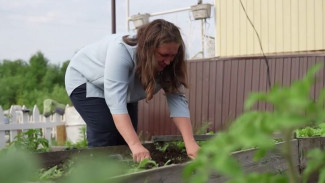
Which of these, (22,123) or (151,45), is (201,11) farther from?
(151,45)

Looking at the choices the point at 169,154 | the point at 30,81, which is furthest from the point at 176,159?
the point at 30,81

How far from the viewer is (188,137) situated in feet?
8.52

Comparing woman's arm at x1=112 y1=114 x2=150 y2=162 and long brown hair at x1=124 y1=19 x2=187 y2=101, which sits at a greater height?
long brown hair at x1=124 y1=19 x2=187 y2=101

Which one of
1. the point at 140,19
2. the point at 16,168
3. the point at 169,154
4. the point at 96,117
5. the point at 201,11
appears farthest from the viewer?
the point at 140,19

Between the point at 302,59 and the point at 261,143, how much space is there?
21.8ft

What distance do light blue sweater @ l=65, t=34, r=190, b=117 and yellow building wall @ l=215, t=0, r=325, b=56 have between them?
468 cm

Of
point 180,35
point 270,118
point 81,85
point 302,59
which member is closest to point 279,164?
point 180,35

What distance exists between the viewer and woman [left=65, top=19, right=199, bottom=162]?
2297 mm

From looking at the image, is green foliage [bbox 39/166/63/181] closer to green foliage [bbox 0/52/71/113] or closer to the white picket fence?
the white picket fence

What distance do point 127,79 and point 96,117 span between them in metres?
0.42

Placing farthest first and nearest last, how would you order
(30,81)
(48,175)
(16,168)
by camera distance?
(30,81)
(48,175)
(16,168)

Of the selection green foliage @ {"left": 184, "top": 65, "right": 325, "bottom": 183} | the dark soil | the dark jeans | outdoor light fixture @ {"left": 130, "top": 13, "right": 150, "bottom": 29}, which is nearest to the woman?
the dark jeans

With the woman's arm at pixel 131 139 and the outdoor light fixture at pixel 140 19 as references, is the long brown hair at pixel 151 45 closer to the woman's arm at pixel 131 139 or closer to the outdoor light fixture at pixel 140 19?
the woman's arm at pixel 131 139

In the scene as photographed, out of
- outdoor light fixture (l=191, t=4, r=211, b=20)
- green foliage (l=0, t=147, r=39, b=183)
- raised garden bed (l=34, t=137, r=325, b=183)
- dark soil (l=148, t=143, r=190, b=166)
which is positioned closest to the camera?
green foliage (l=0, t=147, r=39, b=183)
